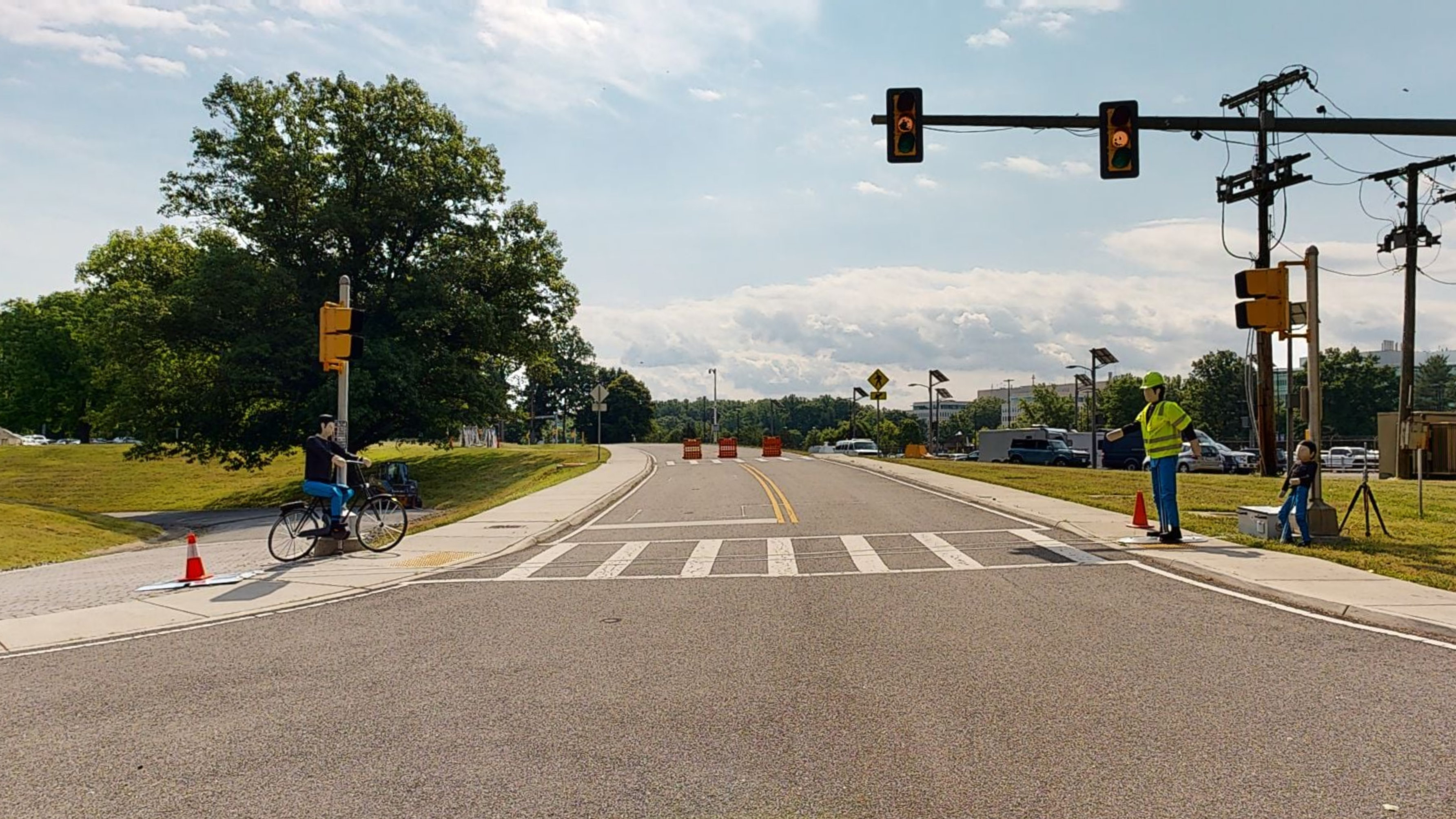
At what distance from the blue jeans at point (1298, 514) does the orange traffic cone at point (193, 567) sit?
45.8 feet

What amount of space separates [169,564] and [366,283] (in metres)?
26.5

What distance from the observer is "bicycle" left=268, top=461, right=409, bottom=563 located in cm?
1363

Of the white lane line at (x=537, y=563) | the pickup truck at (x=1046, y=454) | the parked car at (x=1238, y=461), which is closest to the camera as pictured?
the white lane line at (x=537, y=563)

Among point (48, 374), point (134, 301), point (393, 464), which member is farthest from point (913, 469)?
point (48, 374)

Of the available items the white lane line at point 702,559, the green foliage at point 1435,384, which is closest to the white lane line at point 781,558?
the white lane line at point 702,559

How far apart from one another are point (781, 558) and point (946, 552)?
227cm

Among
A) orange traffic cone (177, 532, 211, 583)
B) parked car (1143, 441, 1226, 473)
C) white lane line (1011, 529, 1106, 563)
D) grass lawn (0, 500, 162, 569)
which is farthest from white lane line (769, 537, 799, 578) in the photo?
parked car (1143, 441, 1226, 473)

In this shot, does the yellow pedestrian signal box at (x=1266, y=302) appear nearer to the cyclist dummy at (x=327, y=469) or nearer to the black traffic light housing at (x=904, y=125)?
the black traffic light housing at (x=904, y=125)

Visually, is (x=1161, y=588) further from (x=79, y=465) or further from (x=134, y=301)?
(x=79, y=465)

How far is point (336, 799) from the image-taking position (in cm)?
464

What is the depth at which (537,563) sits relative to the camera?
1325 cm

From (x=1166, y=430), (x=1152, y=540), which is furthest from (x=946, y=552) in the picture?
(x=1166, y=430)

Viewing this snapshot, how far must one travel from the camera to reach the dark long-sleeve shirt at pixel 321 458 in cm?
1338

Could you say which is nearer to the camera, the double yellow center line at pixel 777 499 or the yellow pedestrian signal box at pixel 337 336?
the yellow pedestrian signal box at pixel 337 336
